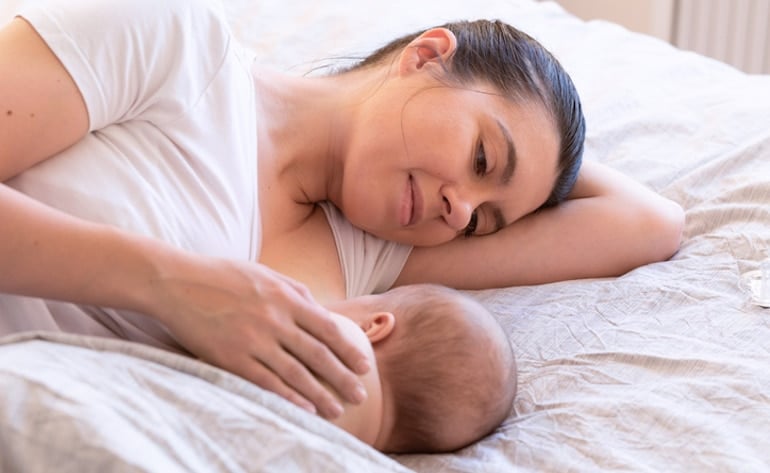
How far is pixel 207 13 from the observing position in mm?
1194

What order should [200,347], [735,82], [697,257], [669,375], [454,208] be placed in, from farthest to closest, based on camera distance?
[735,82] → [697,257] → [454,208] → [669,375] → [200,347]

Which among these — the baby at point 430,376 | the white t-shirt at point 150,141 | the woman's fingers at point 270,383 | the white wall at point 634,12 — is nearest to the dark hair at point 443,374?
the baby at point 430,376

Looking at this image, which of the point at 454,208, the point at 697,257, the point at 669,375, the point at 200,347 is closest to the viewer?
the point at 200,347

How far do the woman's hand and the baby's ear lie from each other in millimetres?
69

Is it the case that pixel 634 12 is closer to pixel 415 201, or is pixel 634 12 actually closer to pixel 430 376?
pixel 415 201

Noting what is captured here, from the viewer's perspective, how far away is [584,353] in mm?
1218

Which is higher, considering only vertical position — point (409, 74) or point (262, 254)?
point (409, 74)

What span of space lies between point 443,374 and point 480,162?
0.34m

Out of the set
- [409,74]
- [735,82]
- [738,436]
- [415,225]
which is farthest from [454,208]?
[735,82]

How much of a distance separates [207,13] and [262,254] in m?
0.30

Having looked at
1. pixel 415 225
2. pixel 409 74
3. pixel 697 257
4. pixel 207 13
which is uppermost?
pixel 207 13

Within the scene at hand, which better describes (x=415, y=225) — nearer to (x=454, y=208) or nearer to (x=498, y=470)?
(x=454, y=208)

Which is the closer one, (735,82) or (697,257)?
(697,257)

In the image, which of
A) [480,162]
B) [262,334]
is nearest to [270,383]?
[262,334]
